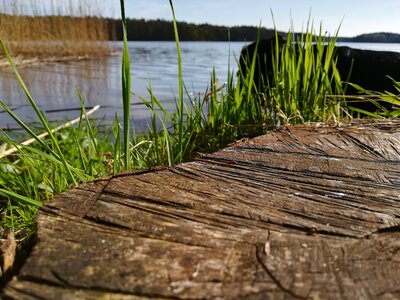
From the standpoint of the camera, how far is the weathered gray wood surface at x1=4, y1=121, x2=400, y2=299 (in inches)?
20.2

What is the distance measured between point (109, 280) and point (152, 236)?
12 cm

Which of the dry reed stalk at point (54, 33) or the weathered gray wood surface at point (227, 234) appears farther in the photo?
the dry reed stalk at point (54, 33)

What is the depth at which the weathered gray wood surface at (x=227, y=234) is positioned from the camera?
51cm

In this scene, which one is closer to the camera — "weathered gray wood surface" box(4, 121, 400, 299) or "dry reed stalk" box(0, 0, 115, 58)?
"weathered gray wood surface" box(4, 121, 400, 299)

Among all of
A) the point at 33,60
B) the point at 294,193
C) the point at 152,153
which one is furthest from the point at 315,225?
the point at 33,60

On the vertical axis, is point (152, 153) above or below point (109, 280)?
below

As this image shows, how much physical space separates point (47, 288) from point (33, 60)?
10973mm

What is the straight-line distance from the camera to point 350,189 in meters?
0.82

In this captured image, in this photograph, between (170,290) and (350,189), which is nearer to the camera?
(170,290)

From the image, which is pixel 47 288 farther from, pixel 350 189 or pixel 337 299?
pixel 350 189

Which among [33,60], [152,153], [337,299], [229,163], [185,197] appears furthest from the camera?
[33,60]

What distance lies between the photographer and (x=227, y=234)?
2.07ft

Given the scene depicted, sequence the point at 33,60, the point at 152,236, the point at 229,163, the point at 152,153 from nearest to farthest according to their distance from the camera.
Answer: the point at 152,236, the point at 229,163, the point at 152,153, the point at 33,60

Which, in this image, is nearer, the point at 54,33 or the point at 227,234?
the point at 227,234
